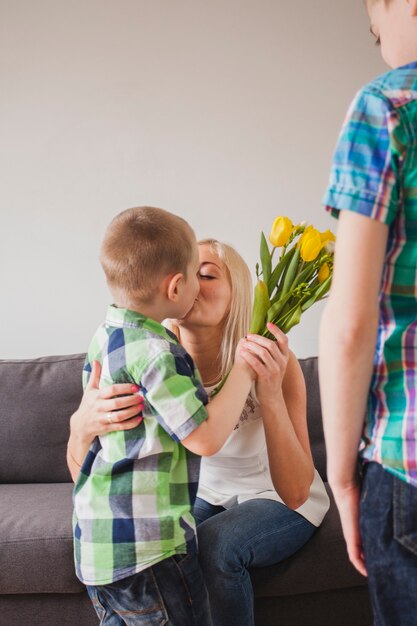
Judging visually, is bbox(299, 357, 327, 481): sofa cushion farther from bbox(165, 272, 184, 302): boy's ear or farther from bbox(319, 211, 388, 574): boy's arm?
bbox(319, 211, 388, 574): boy's arm

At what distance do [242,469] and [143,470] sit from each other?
59 centimetres

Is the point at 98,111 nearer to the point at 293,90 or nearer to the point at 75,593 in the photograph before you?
the point at 293,90

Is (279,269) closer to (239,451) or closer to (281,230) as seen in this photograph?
(281,230)

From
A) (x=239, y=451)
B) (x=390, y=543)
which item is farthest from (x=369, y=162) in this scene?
(x=239, y=451)

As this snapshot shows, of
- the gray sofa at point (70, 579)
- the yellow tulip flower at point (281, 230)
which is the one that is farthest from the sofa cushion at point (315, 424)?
the yellow tulip flower at point (281, 230)

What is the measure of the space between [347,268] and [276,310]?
77cm

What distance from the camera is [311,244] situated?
4.66ft

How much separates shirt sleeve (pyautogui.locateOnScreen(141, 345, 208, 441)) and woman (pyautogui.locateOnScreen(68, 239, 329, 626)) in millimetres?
76

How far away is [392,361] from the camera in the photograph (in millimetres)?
788

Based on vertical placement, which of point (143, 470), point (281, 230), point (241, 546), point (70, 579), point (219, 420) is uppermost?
point (281, 230)

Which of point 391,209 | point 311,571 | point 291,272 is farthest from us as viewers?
point 311,571

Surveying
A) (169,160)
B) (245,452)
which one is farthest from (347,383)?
(169,160)

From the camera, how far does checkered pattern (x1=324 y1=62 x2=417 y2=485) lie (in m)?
0.74

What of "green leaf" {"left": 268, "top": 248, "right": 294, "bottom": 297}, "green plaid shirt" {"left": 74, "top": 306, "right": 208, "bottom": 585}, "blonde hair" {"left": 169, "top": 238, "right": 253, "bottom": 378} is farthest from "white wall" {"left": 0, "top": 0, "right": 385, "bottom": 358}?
"green plaid shirt" {"left": 74, "top": 306, "right": 208, "bottom": 585}
